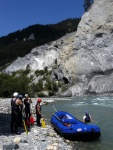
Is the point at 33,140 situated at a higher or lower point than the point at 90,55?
lower

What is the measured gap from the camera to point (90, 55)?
77.2 metres

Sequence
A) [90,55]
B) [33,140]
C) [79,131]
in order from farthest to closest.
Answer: [90,55], [79,131], [33,140]

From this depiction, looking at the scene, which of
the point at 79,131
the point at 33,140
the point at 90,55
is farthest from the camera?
the point at 90,55

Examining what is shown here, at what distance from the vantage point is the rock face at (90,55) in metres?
68.2

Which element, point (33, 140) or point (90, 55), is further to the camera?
point (90, 55)

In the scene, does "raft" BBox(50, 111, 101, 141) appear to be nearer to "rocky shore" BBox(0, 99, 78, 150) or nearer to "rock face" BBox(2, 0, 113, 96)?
"rocky shore" BBox(0, 99, 78, 150)

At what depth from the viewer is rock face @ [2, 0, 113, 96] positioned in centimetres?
6819

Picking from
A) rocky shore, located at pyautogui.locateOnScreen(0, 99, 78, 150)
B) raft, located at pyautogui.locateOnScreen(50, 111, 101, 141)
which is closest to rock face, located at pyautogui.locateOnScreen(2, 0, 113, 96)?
raft, located at pyautogui.locateOnScreen(50, 111, 101, 141)

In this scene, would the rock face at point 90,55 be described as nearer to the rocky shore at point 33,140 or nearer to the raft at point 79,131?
the raft at point 79,131

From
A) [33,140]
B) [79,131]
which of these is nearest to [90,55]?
[79,131]

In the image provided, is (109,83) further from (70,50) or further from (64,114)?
(64,114)

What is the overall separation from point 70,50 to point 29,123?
65.2 m

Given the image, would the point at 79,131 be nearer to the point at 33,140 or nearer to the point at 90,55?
the point at 33,140

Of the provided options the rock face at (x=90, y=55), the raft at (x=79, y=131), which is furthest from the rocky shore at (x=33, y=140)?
the rock face at (x=90, y=55)
